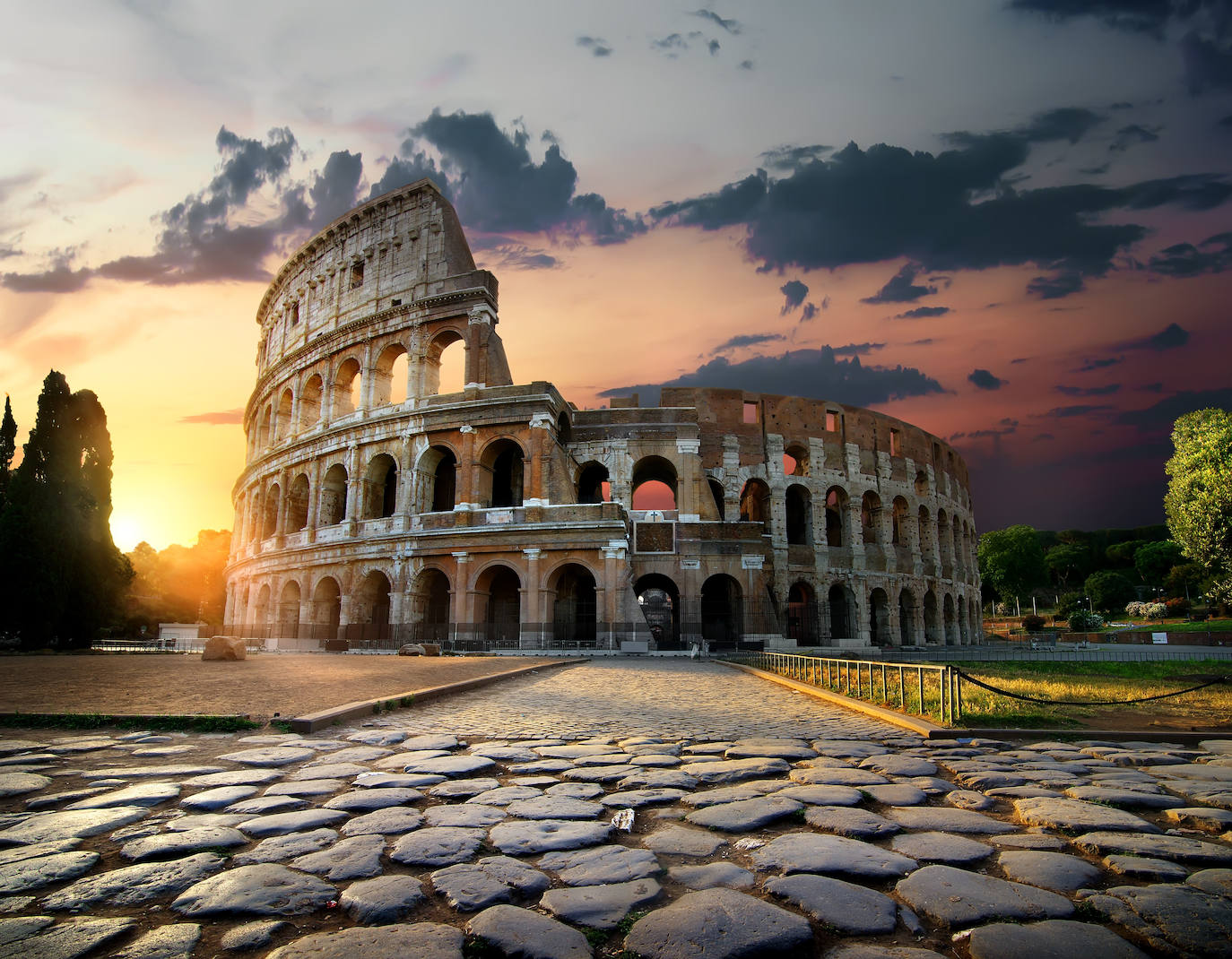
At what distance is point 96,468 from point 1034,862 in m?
32.4

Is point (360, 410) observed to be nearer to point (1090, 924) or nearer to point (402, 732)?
point (402, 732)

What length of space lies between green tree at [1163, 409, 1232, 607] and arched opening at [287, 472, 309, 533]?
134 feet

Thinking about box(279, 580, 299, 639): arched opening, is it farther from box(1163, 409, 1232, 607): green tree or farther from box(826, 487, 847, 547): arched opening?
box(1163, 409, 1232, 607): green tree

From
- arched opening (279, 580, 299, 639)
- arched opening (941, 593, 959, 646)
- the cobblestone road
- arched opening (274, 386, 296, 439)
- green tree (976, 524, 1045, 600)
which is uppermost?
arched opening (274, 386, 296, 439)

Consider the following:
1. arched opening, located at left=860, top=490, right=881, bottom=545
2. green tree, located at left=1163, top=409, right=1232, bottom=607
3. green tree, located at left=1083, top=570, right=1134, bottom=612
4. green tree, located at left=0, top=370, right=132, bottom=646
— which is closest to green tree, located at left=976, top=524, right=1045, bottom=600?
green tree, located at left=1083, top=570, right=1134, bottom=612

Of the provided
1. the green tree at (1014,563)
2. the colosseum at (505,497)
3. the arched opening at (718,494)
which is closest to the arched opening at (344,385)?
the colosseum at (505,497)


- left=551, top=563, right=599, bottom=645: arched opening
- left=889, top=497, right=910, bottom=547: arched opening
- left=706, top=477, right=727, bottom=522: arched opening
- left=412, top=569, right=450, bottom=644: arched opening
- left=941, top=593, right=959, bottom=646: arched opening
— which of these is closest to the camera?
left=412, top=569, right=450, bottom=644: arched opening

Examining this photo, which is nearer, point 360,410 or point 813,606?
point 360,410

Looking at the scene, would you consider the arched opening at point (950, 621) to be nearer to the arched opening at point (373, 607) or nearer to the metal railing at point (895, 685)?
the metal railing at point (895, 685)

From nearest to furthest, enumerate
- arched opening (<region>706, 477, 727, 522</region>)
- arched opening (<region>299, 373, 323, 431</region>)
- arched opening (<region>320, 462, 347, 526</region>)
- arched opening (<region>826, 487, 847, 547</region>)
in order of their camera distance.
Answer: arched opening (<region>320, 462, 347, 526</region>)
arched opening (<region>706, 477, 727, 522</region>)
arched opening (<region>299, 373, 323, 431</region>)
arched opening (<region>826, 487, 847, 547</region>)

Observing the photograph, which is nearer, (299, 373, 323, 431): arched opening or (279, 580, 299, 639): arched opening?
(279, 580, 299, 639): arched opening

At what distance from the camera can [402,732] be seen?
225 inches

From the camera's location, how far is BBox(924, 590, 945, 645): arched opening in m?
35.4

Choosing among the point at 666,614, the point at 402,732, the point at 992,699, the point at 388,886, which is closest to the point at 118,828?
the point at 388,886
